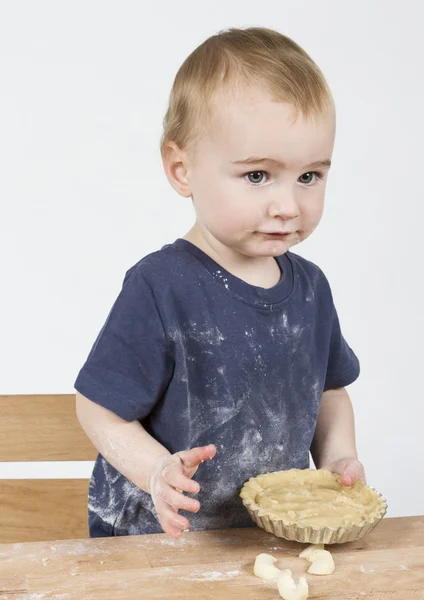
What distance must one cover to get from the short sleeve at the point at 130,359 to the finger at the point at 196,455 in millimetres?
184

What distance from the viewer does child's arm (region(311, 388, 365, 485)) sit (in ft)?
4.92

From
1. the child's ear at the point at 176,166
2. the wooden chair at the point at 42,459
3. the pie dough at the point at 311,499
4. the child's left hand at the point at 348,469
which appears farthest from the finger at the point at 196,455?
the wooden chair at the point at 42,459

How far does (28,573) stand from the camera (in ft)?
3.77

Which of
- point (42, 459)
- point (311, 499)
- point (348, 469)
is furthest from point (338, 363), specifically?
point (42, 459)

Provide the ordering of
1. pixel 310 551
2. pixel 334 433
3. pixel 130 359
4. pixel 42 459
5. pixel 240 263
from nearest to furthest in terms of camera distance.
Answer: pixel 310 551
pixel 130 359
pixel 240 263
pixel 334 433
pixel 42 459

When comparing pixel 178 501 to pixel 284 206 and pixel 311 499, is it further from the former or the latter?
pixel 284 206

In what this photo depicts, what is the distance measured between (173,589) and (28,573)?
7.0 inches

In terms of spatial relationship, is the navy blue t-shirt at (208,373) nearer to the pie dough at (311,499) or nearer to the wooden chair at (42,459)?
the pie dough at (311,499)

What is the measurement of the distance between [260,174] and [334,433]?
0.49 metres

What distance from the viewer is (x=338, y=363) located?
1.58 metres

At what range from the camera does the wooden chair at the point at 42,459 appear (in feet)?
5.53

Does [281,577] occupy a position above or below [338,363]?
below

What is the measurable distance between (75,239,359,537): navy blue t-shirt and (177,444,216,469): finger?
18 centimetres

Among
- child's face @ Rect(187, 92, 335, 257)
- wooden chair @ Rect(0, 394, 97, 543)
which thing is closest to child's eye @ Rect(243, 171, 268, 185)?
child's face @ Rect(187, 92, 335, 257)
